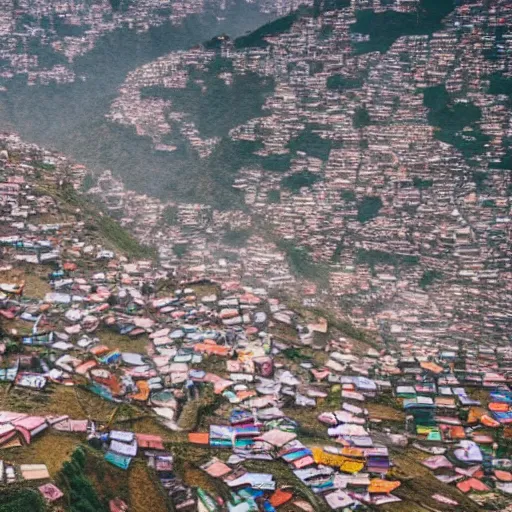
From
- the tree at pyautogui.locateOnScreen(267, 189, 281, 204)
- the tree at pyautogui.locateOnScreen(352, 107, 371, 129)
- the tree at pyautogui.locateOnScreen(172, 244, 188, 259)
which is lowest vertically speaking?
the tree at pyautogui.locateOnScreen(172, 244, 188, 259)

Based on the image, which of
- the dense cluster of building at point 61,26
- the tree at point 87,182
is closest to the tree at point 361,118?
the dense cluster of building at point 61,26

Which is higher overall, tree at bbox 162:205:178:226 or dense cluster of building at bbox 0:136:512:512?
dense cluster of building at bbox 0:136:512:512

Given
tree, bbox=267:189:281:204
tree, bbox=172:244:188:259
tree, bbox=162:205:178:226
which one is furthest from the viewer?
tree, bbox=267:189:281:204

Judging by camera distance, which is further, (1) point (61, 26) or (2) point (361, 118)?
(1) point (61, 26)

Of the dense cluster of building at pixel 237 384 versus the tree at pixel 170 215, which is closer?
the dense cluster of building at pixel 237 384

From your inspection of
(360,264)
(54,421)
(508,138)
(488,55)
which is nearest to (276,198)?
(360,264)

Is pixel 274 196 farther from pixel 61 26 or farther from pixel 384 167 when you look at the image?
pixel 61 26

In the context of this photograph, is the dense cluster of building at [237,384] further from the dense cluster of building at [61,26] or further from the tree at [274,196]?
the dense cluster of building at [61,26]

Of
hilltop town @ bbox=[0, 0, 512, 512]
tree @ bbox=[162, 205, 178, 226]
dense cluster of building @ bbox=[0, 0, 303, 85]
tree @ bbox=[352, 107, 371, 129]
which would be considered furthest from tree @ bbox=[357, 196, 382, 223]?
dense cluster of building @ bbox=[0, 0, 303, 85]

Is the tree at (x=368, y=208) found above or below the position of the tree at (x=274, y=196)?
above

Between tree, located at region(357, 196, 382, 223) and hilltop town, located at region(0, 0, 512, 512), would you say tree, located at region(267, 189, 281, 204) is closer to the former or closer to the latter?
hilltop town, located at region(0, 0, 512, 512)

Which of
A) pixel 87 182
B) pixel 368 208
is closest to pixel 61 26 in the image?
pixel 87 182
